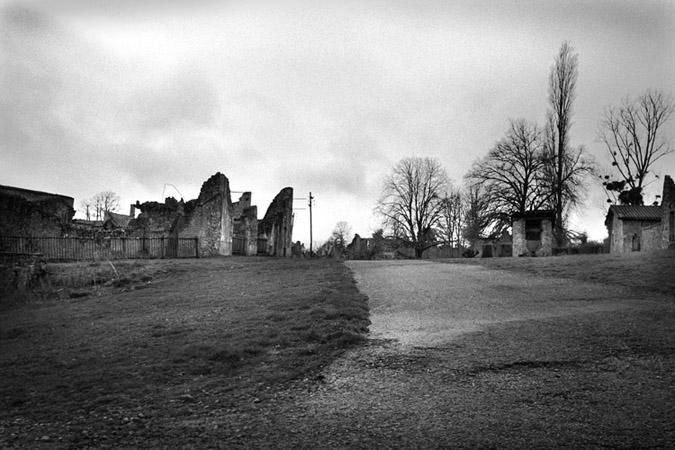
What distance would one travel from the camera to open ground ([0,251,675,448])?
4.54 m

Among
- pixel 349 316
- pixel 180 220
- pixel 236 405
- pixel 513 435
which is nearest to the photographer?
pixel 513 435

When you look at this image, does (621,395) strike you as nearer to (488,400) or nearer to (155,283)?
(488,400)

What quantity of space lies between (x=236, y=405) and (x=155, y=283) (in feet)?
43.2

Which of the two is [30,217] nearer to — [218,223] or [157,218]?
[157,218]

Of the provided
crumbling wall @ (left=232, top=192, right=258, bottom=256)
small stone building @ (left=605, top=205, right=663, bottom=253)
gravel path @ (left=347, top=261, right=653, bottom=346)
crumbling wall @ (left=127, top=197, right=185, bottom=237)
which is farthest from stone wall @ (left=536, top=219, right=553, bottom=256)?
crumbling wall @ (left=127, top=197, right=185, bottom=237)

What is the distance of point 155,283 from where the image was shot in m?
17.4

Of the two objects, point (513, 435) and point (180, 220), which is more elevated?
point (180, 220)

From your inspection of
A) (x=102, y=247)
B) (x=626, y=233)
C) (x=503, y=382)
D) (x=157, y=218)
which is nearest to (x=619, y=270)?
(x=503, y=382)

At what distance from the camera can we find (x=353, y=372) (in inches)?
247

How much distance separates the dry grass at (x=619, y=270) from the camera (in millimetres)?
12748

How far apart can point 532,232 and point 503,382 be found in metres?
30.0

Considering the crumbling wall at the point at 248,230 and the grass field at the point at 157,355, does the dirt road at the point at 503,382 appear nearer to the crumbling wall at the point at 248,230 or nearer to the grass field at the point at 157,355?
the grass field at the point at 157,355

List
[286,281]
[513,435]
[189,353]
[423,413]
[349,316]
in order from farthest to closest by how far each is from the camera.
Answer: [286,281] → [349,316] → [189,353] → [423,413] → [513,435]

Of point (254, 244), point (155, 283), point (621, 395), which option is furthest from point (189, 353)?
point (254, 244)
